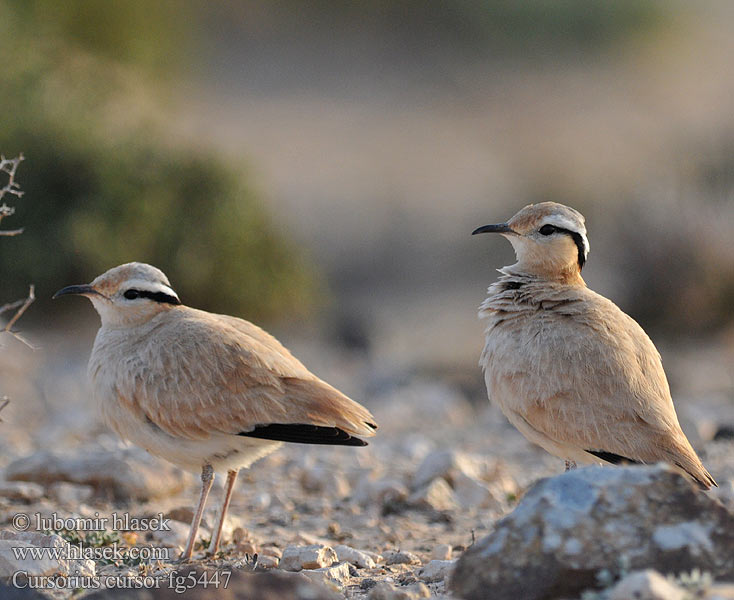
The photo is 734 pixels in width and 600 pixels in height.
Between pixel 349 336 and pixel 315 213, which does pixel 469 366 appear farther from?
pixel 315 213

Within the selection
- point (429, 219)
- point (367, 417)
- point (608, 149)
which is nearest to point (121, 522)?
point (367, 417)

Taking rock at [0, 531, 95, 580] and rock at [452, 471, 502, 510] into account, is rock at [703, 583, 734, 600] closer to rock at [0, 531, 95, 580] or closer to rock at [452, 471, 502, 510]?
rock at [0, 531, 95, 580]

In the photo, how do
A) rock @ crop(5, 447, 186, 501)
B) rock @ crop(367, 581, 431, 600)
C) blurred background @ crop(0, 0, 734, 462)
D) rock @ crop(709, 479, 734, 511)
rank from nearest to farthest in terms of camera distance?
rock @ crop(367, 581, 431, 600)
rock @ crop(709, 479, 734, 511)
rock @ crop(5, 447, 186, 501)
blurred background @ crop(0, 0, 734, 462)

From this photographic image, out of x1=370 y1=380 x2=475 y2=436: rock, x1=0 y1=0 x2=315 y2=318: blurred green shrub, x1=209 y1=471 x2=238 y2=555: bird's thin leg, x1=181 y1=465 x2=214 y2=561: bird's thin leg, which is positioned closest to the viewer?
x1=181 y1=465 x2=214 y2=561: bird's thin leg

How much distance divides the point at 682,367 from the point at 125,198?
20.1 ft

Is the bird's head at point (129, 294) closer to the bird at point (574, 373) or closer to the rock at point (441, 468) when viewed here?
the bird at point (574, 373)

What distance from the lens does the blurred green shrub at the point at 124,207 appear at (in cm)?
1080

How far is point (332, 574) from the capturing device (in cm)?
416

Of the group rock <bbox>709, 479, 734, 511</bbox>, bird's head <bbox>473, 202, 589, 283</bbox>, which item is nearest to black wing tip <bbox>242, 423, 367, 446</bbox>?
bird's head <bbox>473, 202, 589, 283</bbox>

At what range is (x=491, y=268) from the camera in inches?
621

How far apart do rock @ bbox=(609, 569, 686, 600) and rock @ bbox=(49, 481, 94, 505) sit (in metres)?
3.58

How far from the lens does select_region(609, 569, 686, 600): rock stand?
→ 2731 millimetres

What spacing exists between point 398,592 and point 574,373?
140 centimetres

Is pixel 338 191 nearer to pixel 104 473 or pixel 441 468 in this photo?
pixel 441 468
